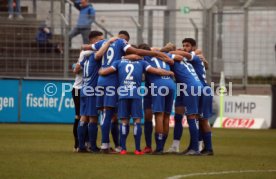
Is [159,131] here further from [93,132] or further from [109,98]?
[93,132]

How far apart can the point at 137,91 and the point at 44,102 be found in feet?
42.0

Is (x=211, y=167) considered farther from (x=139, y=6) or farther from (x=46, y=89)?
(x=139, y=6)

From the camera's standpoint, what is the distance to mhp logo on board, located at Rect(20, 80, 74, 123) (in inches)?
1136

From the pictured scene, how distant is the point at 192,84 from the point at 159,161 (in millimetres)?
2505

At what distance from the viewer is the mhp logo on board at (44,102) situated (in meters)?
28.8

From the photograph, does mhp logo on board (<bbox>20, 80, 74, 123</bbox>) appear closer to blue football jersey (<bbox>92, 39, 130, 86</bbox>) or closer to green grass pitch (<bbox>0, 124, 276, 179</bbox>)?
green grass pitch (<bbox>0, 124, 276, 179</bbox>)

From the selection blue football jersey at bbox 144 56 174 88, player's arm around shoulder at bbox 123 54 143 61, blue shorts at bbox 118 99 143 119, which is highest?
player's arm around shoulder at bbox 123 54 143 61

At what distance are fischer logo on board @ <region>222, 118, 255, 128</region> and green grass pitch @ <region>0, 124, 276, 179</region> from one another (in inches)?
278

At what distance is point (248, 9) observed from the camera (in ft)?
98.7

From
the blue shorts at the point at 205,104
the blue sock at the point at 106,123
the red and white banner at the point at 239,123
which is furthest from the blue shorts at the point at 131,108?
the red and white banner at the point at 239,123

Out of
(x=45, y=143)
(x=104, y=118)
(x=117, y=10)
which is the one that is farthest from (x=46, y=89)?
(x=104, y=118)

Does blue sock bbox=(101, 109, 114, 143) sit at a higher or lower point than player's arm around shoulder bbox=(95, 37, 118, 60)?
lower

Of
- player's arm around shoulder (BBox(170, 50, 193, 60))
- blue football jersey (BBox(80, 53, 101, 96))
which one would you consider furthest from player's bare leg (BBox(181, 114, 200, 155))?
blue football jersey (BBox(80, 53, 101, 96))

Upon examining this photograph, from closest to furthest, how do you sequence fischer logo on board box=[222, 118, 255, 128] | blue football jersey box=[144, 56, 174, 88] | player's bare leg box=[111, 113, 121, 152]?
blue football jersey box=[144, 56, 174, 88] < player's bare leg box=[111, 113, 121, 152] < fischer logo on board box=[222, 118, 255, 128]
